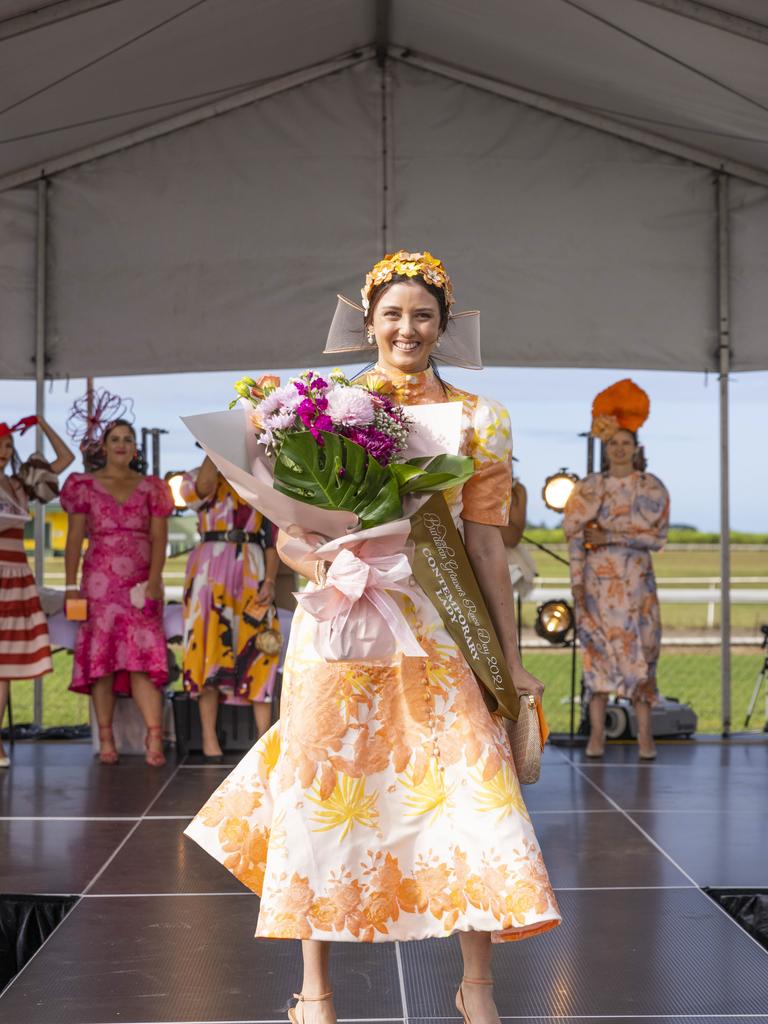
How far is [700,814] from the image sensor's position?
5.04 meters

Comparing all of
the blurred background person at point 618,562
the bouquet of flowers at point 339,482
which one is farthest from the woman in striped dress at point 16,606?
the bouquet of flowers at point 339,482

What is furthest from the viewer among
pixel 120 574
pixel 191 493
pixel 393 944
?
pixel 120 574

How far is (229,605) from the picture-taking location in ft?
20.0

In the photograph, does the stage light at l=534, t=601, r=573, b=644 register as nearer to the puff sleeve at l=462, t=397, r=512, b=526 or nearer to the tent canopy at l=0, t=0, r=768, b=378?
the tent canopy at l=0, t=0, r=768, b=378

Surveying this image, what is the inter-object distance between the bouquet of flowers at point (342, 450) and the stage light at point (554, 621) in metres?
4.46

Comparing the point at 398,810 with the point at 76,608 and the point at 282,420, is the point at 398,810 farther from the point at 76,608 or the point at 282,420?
the point at 76,608

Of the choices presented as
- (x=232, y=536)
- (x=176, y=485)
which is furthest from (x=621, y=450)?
(x=176, y=485)

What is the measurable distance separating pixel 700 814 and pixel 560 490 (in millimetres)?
2051

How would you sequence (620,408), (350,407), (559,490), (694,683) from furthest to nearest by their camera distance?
(694,683), (559,490), (620,408), (350,407)

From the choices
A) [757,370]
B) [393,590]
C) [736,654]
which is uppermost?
[757,370]

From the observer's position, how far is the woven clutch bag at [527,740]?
245 centimetres

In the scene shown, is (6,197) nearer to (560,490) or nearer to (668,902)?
(560,490)

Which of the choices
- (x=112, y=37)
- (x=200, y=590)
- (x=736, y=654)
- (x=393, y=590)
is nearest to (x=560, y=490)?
(x=200, y=590)

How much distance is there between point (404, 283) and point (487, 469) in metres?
0.38
